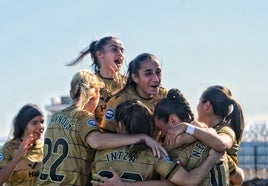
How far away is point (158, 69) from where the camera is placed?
5566mm

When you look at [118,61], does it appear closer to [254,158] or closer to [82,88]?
[82,88]

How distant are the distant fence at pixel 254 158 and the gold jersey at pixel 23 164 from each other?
54.9 feet

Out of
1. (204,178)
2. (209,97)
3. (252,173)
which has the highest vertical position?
(209,97)

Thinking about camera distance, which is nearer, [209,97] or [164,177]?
[164,177]

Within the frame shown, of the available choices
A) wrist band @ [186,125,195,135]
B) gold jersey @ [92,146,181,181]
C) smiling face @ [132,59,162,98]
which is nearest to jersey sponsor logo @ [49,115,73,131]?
gold jersey @ [92,146,181,181]

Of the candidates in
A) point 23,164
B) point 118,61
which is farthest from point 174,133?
point 23,164

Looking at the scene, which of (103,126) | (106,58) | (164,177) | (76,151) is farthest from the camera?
(106,58)

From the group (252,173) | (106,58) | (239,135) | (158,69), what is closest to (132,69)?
(158,69)

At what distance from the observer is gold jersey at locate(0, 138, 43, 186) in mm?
6277

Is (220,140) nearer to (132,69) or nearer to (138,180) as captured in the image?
(138,180)

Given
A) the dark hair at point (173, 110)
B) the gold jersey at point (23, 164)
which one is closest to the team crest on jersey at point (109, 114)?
the dark hair at point (173, 110)

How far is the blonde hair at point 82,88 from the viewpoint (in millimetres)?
5162

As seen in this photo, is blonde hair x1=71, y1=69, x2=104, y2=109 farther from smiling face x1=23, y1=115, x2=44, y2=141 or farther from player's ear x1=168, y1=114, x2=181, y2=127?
smiling face x1=23, y1=115, x2=44, y2=141

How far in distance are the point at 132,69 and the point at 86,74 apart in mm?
556
